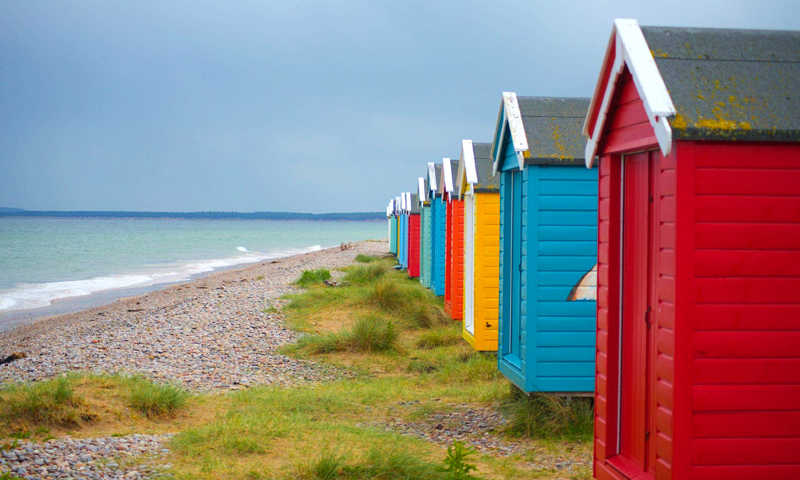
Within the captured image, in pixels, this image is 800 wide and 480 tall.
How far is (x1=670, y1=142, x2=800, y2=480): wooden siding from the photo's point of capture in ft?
13.4

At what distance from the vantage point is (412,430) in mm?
7949

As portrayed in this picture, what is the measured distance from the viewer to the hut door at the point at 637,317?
15.7 ft

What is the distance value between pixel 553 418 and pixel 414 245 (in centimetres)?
1962

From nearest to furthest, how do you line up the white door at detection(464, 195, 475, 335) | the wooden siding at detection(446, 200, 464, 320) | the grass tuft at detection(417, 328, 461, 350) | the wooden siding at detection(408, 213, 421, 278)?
1. the white door at detection(464, 195, 475, 335)
2. the grass tuft at detection(417, 328, 461, 350)
3. the wooden siding at detection(446, 200, 464, 320)
4. the wooden siding at detection(408, 213, 421, 278)

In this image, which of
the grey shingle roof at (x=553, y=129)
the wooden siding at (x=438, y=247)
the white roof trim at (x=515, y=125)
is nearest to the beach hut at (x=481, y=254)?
the grey shingle roof at (x=553, y=129)

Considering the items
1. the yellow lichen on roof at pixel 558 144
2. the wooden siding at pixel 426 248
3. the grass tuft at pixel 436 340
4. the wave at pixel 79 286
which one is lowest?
the wave at pixel 79 286

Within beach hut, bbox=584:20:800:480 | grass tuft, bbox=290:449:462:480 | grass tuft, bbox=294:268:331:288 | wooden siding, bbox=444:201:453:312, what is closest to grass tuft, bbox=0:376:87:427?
grass tuft, bbox=290:449:462:480

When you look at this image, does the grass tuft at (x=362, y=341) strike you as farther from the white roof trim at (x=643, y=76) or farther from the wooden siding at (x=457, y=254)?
the white roof trim at (x=643, y=76)

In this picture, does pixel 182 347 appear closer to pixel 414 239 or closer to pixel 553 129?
pixel 553 129

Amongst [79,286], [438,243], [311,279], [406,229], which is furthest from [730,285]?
[79,286]

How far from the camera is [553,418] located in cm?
767

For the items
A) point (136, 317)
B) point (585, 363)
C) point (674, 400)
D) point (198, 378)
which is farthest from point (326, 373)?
point (136, 317)

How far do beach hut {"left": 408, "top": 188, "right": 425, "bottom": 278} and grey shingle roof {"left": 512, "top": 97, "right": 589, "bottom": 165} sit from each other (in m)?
17.5

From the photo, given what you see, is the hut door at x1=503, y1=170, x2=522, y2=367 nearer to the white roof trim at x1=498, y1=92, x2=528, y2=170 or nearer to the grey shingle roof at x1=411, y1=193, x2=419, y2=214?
the white roof trim at x1=498, y1=92, x2=528, y2=170
